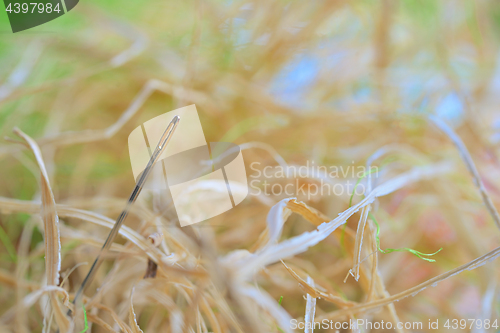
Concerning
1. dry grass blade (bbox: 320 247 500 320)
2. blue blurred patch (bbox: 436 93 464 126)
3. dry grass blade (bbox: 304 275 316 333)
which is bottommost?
blue blurred patch (bbox: 436 93 464 126)

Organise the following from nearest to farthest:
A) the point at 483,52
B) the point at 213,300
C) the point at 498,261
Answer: the point at 213,300 < the point at 498,261 < the point at 483,52

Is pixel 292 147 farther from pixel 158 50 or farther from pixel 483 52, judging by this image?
pixel 483 52

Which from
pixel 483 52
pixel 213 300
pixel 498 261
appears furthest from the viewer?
pixel 483 52

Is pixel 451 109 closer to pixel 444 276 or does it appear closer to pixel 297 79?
pixel 297 79

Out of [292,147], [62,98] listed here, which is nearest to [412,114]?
[292,147]

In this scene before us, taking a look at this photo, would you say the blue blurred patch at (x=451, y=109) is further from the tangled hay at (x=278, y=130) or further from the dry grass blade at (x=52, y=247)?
the dry grass blade at (x=52, y=247)

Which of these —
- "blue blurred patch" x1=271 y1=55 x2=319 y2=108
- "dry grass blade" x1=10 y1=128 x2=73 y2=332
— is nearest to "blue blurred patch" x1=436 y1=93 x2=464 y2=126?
"blue blurred patch" x1=271 y1=55 x2=319 y2=108

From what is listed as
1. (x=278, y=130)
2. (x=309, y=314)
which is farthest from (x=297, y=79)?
(x=309, y=314)

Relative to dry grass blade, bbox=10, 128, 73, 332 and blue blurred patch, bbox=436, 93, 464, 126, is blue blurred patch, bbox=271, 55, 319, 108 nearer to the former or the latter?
blue blurred patch, bbox=436, 93, 464, 126
